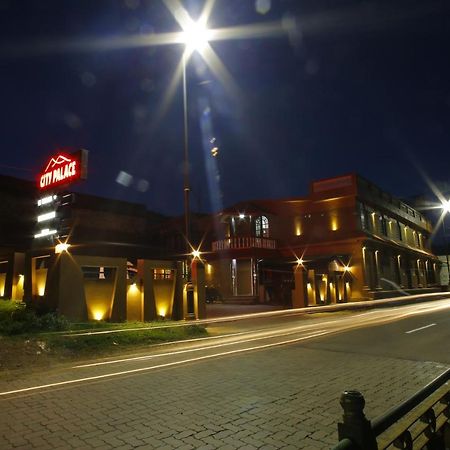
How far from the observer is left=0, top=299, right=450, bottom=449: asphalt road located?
192 inches

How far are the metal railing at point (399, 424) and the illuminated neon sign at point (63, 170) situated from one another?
17353 millimetres

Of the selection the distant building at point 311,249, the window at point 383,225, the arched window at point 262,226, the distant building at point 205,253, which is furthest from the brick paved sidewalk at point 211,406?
the window at point 383,225

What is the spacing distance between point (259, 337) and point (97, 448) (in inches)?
414

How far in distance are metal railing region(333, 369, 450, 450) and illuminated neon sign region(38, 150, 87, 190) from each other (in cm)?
1735

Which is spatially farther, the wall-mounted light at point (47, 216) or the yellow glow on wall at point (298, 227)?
the yellow glow on wall at point (298, 227)

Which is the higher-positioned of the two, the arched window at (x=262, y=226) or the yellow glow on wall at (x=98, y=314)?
the arched window at (x=262, y=226)

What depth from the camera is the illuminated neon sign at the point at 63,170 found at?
18.7 metres

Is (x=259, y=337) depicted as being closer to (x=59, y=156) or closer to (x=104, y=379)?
(x=104, y=379)

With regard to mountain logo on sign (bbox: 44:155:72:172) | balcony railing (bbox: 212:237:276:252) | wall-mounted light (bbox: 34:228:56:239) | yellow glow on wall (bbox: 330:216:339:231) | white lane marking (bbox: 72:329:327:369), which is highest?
mountain logo on sign (bbox: 44:155:72:172)

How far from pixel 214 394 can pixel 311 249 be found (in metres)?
33.9

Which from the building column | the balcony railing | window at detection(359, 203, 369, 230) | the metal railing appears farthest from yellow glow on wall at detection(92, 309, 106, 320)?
window at detection(359, 203, 369, 230)

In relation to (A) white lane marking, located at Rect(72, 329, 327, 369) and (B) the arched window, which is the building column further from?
(A) white lane marking, located at Rect(72, 329, 327, 369)

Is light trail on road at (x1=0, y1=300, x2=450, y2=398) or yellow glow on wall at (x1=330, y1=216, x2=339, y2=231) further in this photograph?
yellow glow on wall at (x1=330, y1=216, x2=339, y2=231)

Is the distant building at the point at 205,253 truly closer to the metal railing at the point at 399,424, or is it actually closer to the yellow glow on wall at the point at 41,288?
the yellow glow on wall at the point at 41,288
